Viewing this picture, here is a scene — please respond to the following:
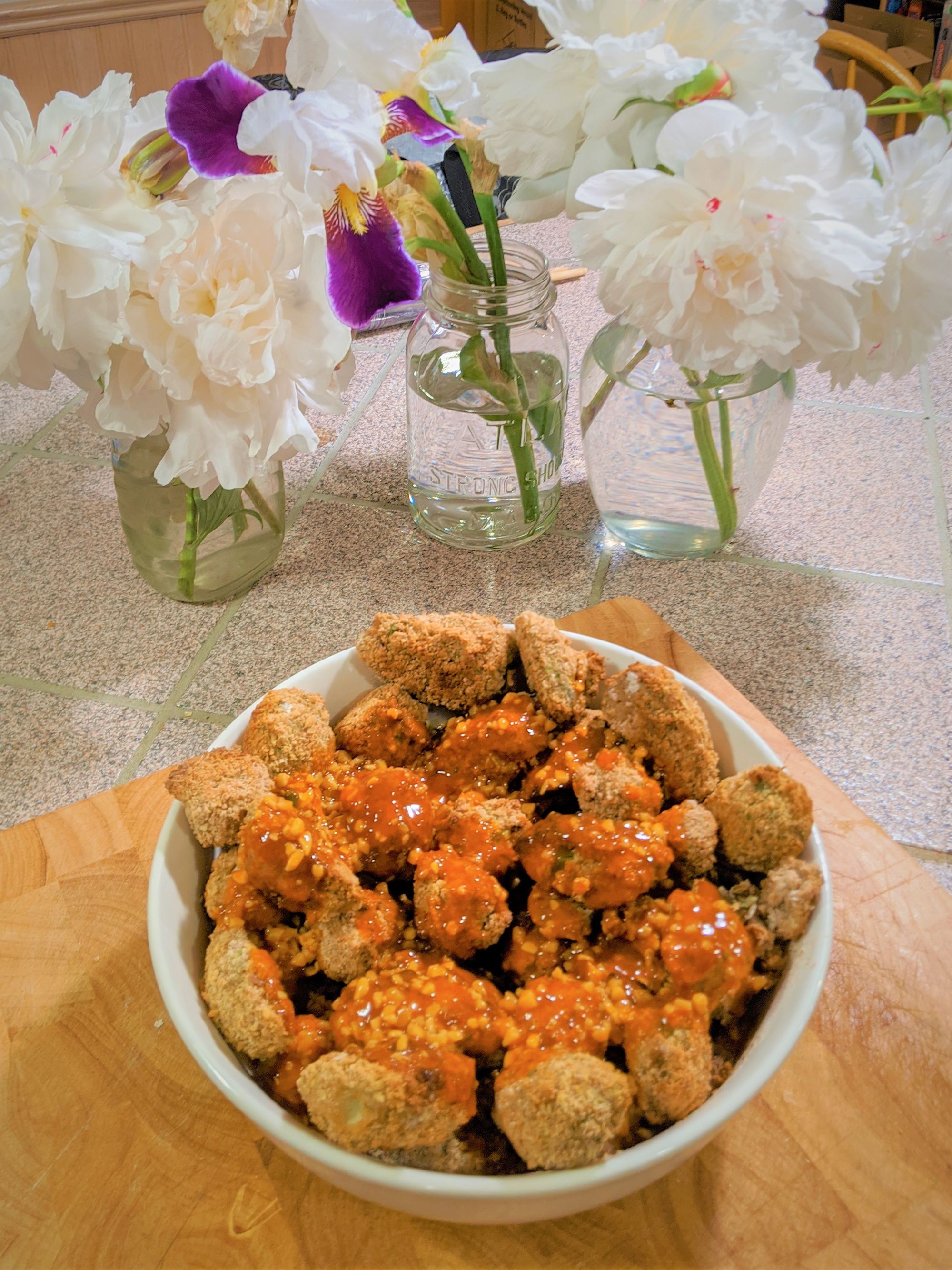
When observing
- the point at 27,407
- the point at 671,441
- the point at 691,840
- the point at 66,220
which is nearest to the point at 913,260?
the point at 671,441

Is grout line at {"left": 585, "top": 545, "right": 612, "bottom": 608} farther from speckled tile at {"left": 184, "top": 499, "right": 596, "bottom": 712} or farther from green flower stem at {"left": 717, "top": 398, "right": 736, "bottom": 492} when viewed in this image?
green flower stem at {"left": 717, "top": 398, "right": 736, "bottom": 492}

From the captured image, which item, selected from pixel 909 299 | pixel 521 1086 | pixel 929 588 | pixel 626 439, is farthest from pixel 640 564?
pixel 521 1086

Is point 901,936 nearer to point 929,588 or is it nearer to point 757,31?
point 929,588

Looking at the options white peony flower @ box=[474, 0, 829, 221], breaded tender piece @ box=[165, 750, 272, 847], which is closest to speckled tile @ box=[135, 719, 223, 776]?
breaded tender piece @ box=[165, 750, 272, 847]

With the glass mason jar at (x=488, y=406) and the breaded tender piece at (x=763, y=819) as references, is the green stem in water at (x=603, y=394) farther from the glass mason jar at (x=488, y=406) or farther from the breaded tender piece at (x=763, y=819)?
the breaded tender piece at (x=763, y=819)

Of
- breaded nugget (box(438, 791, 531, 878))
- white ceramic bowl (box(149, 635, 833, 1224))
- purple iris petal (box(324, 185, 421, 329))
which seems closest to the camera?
white ceramic bowl (box(149, 635, 833, 1224))

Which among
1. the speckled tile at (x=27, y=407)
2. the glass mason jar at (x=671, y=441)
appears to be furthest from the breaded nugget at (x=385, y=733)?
the speckled tile at (x=27, y=407)

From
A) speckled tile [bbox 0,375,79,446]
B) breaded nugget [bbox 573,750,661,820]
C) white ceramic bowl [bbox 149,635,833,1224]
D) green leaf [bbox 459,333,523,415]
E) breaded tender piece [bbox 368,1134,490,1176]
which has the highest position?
green leaf [bbox 459,333,523,415]
